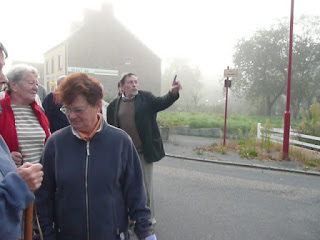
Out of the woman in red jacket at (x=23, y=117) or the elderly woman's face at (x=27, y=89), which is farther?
the elderly woman's face at (x=27, y=89)

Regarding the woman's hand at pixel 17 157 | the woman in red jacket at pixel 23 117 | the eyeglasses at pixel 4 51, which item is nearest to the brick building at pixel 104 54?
the woman in red jacket at pixel 23 117

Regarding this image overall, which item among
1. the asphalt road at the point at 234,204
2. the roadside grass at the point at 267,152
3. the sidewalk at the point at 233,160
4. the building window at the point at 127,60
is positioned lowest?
the asphalt road at the point at 234,204

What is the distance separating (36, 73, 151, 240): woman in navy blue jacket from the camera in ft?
6.63

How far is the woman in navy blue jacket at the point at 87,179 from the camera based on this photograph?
6.63 ft

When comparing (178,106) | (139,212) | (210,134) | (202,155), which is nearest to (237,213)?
(139,212)

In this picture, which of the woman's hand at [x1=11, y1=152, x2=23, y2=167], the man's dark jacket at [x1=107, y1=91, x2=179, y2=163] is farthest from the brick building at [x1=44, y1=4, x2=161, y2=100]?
the woman's hand at [x1=11, y1=152, x2=23, y2=167]

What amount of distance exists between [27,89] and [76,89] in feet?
4.04

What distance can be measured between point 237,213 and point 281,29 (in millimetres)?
31653

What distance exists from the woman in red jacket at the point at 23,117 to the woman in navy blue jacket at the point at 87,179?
35.0 inches

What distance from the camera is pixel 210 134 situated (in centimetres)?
1705

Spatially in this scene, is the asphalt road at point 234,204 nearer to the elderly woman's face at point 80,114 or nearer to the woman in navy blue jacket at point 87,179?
the woman in navy blue jacket at point 87,179

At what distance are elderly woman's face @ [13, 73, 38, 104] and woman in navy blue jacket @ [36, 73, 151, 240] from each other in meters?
1.11

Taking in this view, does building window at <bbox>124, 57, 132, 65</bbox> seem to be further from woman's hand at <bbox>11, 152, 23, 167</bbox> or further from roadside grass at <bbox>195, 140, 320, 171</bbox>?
woman's hand at <bbox>11, 152, 23, 167</bbox>

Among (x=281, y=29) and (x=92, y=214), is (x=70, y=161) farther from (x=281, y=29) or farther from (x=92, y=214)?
(x=281, y=29)
